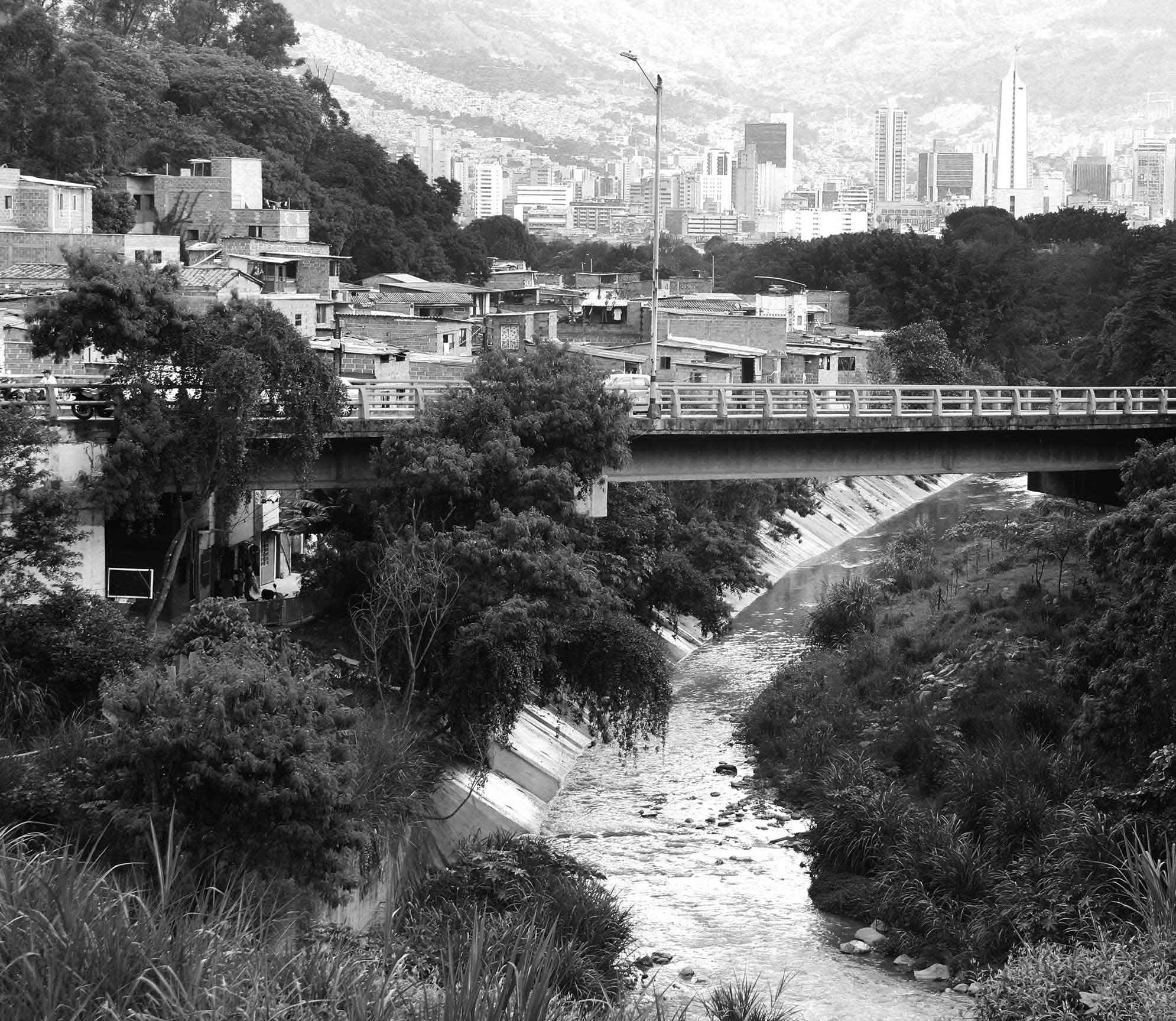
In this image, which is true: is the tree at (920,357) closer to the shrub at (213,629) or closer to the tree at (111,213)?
the tree at (111,213)

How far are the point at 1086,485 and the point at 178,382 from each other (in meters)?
19.5

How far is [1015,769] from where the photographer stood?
24.6 metres

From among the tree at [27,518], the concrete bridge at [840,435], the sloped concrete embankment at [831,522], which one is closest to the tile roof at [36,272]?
the concrete bridge at [840,435]

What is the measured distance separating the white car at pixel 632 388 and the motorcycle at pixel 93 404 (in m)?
8.30

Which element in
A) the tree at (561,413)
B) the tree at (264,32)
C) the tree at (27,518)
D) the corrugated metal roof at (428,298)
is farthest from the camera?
the tree at (264,32)

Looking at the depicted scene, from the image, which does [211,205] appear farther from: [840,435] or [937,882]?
[937,882]

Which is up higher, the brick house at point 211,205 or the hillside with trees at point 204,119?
the hillside with trees at point 204,119

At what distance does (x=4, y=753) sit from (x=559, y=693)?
12.4m

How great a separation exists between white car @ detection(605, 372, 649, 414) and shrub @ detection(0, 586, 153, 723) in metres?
10.0

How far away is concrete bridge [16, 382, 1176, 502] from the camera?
95.6ft

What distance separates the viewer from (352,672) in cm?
2503

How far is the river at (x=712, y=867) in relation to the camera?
788 inches

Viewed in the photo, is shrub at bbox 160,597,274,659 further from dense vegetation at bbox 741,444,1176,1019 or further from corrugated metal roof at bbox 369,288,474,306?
corrugated metal roof at bbox 369,288,474,306

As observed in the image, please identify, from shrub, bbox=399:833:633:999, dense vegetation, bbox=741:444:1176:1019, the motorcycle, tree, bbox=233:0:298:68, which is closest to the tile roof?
the motorcycle
